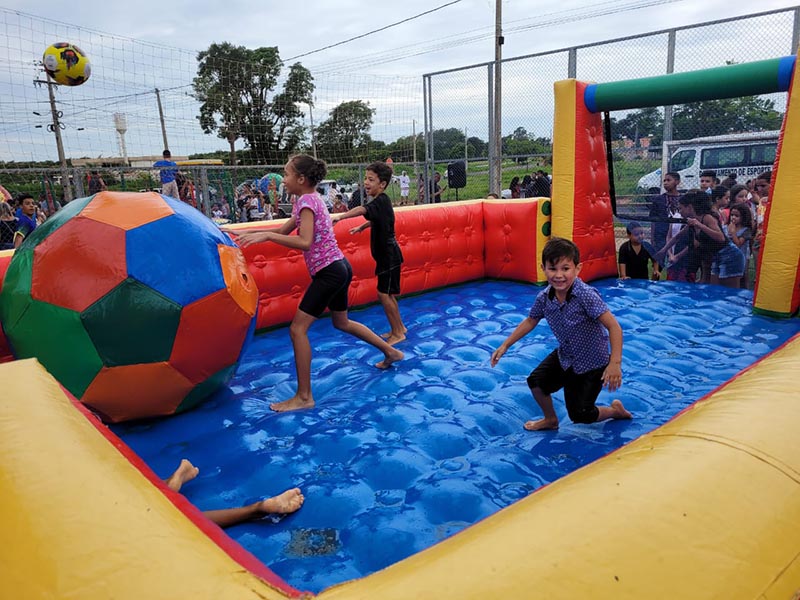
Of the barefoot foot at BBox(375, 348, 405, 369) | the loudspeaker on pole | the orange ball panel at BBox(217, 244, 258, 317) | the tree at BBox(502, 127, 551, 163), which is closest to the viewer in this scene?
the orange ball panel at BBox(217, 244, 258, 317)

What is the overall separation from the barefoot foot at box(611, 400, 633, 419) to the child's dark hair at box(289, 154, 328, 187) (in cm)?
214

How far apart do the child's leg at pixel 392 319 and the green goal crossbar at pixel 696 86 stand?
130 inches

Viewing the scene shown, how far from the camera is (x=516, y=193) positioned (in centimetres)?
1073

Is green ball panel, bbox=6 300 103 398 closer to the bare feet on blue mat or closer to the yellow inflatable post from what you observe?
the bare feet on blue mat

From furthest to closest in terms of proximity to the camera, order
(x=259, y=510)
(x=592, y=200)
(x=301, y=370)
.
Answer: (x=592, y=200)
(x=301, y=370)
(x=259, y=510)

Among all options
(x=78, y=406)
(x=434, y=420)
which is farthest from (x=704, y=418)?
(x=78, y=406)

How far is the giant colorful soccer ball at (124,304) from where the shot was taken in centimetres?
296

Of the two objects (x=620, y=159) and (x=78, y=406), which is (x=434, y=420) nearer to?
(x=78, y=406)

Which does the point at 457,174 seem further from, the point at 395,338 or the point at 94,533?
the point at 94,533

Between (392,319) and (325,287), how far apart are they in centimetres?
112

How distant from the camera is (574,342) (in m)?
2.90

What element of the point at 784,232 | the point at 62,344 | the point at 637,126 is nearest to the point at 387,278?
the point at 62,344

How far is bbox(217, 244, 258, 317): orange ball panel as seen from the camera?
3.30m

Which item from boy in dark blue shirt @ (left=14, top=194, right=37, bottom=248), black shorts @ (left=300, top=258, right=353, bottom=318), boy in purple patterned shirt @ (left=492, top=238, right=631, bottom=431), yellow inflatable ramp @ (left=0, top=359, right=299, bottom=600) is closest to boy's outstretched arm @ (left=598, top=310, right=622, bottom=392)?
boy in purple patterned shirt @ (left=492, top=238, right=631, bottom=431)
